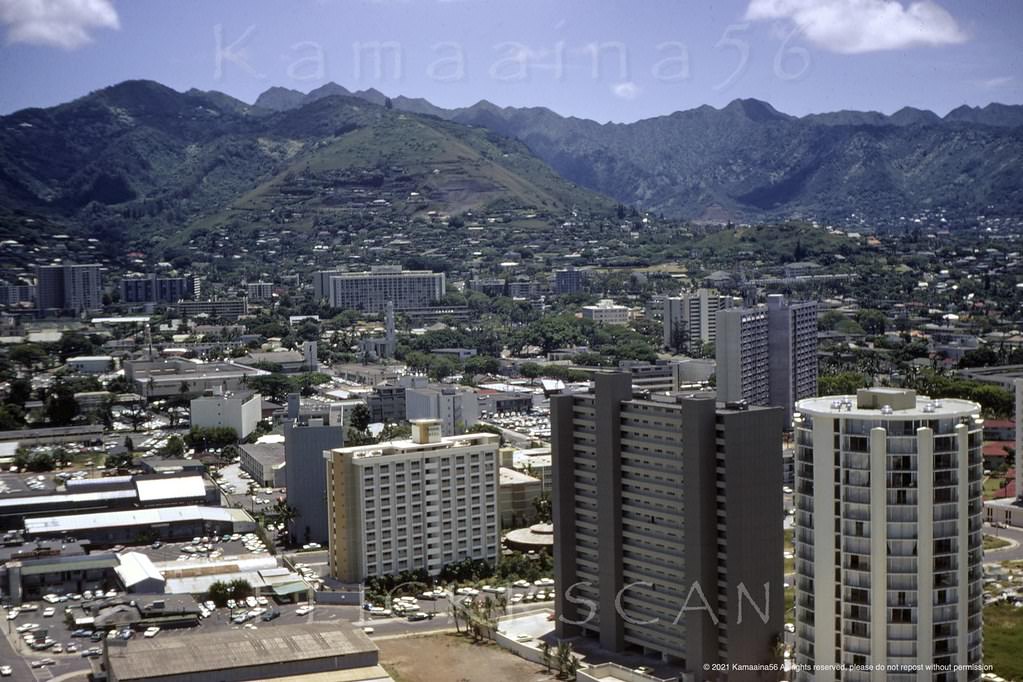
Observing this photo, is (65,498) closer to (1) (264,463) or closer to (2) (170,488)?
(2) (170,488)

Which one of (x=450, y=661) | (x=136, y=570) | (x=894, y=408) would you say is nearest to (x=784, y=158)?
(x=136, y=570)

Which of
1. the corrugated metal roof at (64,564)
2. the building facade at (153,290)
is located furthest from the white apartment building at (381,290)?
the corrugated metal roof at (64,564)

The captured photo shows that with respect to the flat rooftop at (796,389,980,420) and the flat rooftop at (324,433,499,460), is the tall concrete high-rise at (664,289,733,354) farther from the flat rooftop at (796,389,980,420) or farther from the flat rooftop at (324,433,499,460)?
the flat rooftop at (796,389,980,420)

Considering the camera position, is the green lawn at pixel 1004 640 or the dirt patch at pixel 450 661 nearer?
the green lawn at pixel 1004 640

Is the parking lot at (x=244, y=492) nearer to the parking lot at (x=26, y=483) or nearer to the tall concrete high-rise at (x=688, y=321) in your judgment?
the parking lot at (x=26, y=483)

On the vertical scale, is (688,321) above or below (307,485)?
above

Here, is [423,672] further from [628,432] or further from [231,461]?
[231,461]
